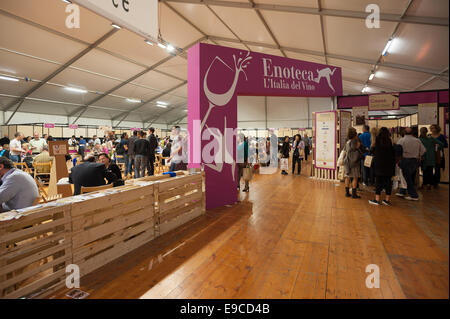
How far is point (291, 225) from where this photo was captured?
3625 millimetres

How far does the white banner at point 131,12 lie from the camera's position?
1.87 metres

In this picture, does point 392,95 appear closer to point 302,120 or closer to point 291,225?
point 291,225

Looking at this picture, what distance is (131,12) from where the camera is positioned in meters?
2.12

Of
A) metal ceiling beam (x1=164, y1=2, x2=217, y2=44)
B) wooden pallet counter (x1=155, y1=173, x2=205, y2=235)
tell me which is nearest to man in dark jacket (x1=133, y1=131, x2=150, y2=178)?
wooden pallet counter (x1=155, y1=173, x2=205, y2=235)

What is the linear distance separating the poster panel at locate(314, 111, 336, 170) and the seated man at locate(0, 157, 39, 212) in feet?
22.4

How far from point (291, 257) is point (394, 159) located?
9.84 feet

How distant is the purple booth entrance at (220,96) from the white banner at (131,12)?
1.99m

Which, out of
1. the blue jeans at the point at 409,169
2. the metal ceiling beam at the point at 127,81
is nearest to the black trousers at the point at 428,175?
the blue jeans at the point at 409,169

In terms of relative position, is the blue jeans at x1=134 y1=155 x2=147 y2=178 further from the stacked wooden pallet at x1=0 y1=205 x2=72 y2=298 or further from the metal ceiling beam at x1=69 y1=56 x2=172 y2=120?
the metal ceiling beam at x1=69 y1=56 x2=172 y2=120

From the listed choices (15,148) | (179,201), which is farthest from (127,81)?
(179,201)

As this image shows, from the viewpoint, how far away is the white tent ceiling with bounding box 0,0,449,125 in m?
6.55

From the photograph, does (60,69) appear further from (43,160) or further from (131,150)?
(43,160)

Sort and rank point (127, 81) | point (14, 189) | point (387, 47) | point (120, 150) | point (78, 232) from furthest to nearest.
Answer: point (127, 81), point (120, 150), point (387, 47), point (14, 189), point (78, 232)
